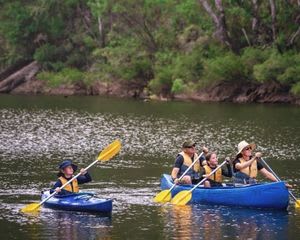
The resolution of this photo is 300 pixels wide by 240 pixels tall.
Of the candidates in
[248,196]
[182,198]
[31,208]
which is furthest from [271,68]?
[31,208]

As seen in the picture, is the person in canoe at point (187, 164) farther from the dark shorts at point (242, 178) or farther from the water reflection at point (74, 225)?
the water reflection at point (74, 225)

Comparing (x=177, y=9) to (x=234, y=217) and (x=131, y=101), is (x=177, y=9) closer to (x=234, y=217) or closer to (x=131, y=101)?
(x=131, y=101)

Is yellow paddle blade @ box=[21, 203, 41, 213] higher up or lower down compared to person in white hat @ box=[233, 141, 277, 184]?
lower down

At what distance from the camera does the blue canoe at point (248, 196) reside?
22531mm

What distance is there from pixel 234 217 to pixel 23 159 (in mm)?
12807

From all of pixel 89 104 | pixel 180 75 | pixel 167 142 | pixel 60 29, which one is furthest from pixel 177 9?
pixel 167 142

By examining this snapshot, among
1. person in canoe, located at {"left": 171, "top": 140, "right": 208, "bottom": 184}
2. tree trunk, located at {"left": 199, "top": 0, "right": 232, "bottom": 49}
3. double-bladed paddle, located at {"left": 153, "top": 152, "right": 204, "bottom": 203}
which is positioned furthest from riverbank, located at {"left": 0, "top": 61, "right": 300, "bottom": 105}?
double-bladed paddle, located at {"left": 153, "top": 152, "right": 204, "bottom": 203}

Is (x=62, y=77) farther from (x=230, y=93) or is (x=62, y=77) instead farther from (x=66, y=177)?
(x=66, y=177)

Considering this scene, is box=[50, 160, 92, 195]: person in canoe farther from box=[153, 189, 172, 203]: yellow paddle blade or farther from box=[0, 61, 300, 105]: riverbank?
box=[0, 61, 300, 105]: riverbank

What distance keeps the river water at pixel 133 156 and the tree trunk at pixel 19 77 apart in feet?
50.4

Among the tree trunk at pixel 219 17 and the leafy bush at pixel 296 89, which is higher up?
the tree trunk at pixel 219 17

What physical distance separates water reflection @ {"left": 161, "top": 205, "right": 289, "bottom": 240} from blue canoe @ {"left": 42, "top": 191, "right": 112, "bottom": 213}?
4.96 feet

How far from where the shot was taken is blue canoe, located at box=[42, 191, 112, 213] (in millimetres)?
21984

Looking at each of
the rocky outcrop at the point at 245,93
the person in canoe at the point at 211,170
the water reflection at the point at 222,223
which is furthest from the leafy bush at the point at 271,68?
the water reflection at the point at 222,223
